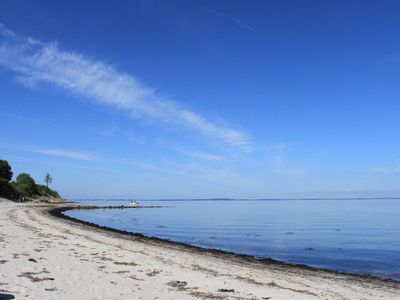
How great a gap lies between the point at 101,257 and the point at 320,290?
10475mm

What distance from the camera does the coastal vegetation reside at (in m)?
104

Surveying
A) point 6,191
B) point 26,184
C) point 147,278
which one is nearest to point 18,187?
point 26,184

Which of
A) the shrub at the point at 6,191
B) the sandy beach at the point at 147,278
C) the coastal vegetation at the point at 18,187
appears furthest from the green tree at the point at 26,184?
the sandy beach at the point at 147,278

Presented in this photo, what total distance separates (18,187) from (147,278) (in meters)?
119

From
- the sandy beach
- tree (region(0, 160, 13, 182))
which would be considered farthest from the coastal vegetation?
the sandy beach

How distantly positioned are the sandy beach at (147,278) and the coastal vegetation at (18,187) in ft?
289

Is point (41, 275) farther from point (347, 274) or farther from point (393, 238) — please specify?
point (393, 238)

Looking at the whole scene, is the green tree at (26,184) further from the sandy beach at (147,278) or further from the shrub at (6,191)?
the sandy beach at (147,278)

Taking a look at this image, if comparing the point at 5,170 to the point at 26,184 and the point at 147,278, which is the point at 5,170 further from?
the point at 147,278

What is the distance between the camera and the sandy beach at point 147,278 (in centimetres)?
1327

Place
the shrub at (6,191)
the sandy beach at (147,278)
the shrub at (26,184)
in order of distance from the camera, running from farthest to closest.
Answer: the shrub at (26,184), the shrub at (6,191), the sandy beach at (147,278)

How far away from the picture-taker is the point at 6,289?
1229 cm

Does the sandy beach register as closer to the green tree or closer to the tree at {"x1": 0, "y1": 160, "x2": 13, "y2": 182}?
the tree at {"x1": 0, "y1": 160, "x2": 13, "y2": 182}

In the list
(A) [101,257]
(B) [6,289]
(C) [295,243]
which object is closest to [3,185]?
(C) [295,243]
